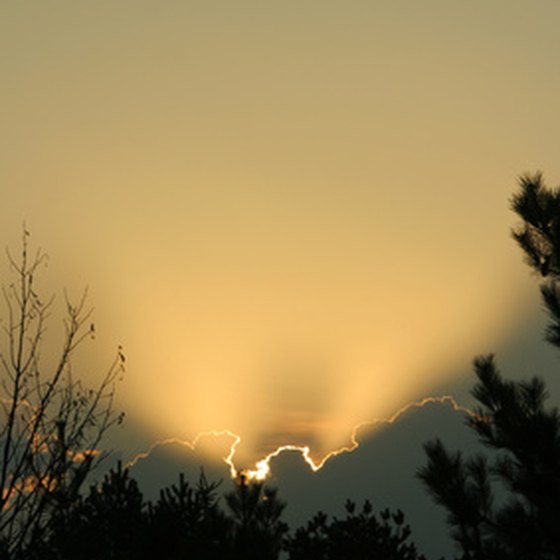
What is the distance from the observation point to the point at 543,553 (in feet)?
39.0

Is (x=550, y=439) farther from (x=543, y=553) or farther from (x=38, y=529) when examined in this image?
(x=38, y=529)

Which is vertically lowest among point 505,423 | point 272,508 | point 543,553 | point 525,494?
point 543,553


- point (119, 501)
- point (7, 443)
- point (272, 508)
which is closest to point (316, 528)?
point (272, 508)

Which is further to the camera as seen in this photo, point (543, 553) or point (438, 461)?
point (438, 461)

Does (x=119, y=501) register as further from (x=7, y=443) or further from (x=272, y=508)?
(x=272, y=508)

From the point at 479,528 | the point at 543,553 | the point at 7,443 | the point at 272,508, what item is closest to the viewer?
the point at 7,443

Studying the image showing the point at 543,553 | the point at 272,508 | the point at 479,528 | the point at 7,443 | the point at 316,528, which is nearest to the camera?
the point at 7,443

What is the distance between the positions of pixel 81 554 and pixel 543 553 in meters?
5.87

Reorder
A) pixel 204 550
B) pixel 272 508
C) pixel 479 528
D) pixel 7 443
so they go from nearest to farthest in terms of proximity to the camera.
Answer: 1. pixel 7 443
2. pixel 204 550
3. pixel 479 528
4. pixel 272 508

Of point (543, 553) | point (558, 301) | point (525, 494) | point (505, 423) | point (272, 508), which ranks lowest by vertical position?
point (543, 553)

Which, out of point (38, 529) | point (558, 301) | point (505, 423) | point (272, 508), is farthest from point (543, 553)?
point (272, 508)

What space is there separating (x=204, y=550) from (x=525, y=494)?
547 cm

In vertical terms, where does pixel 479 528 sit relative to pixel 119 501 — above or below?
below

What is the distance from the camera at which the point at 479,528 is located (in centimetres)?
1271
